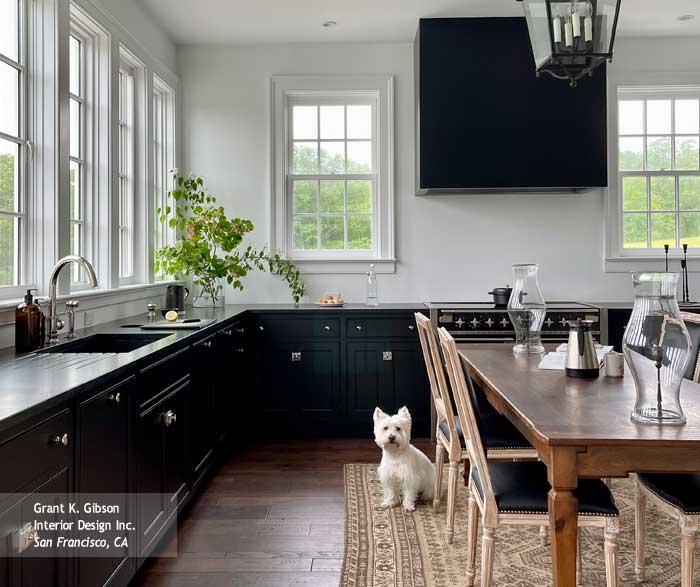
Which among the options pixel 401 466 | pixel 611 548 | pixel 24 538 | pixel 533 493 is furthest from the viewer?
pixel 401 466

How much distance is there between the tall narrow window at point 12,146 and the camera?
297cm

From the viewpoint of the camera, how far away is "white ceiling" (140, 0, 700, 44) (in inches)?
178

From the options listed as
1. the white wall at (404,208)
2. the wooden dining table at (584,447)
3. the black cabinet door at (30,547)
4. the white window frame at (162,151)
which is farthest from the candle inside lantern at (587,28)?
the white window frame at (162,151)

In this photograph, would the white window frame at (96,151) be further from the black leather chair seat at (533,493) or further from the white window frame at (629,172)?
the white window frame at (629,172)

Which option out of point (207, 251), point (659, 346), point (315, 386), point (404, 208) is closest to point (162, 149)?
point (207, 251)

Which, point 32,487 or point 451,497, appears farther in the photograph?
point 451,497

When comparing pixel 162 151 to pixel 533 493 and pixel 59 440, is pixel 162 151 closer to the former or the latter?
pixel 59 440

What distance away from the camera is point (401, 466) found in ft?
10.9

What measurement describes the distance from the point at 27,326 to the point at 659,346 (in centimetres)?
235

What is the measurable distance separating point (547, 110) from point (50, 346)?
3.73 m

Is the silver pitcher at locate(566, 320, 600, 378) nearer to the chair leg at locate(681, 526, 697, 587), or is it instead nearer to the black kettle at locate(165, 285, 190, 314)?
the chair leg at locate(681, 526, 697, 587)

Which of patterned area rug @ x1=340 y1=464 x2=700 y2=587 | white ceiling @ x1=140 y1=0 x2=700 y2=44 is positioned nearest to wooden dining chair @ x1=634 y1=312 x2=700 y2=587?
patterned area rug @ x1=340 y1=464 x2=700 y2=587

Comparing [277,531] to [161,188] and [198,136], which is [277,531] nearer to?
[161,188]

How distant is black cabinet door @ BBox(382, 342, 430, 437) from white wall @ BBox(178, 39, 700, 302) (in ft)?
2.30
